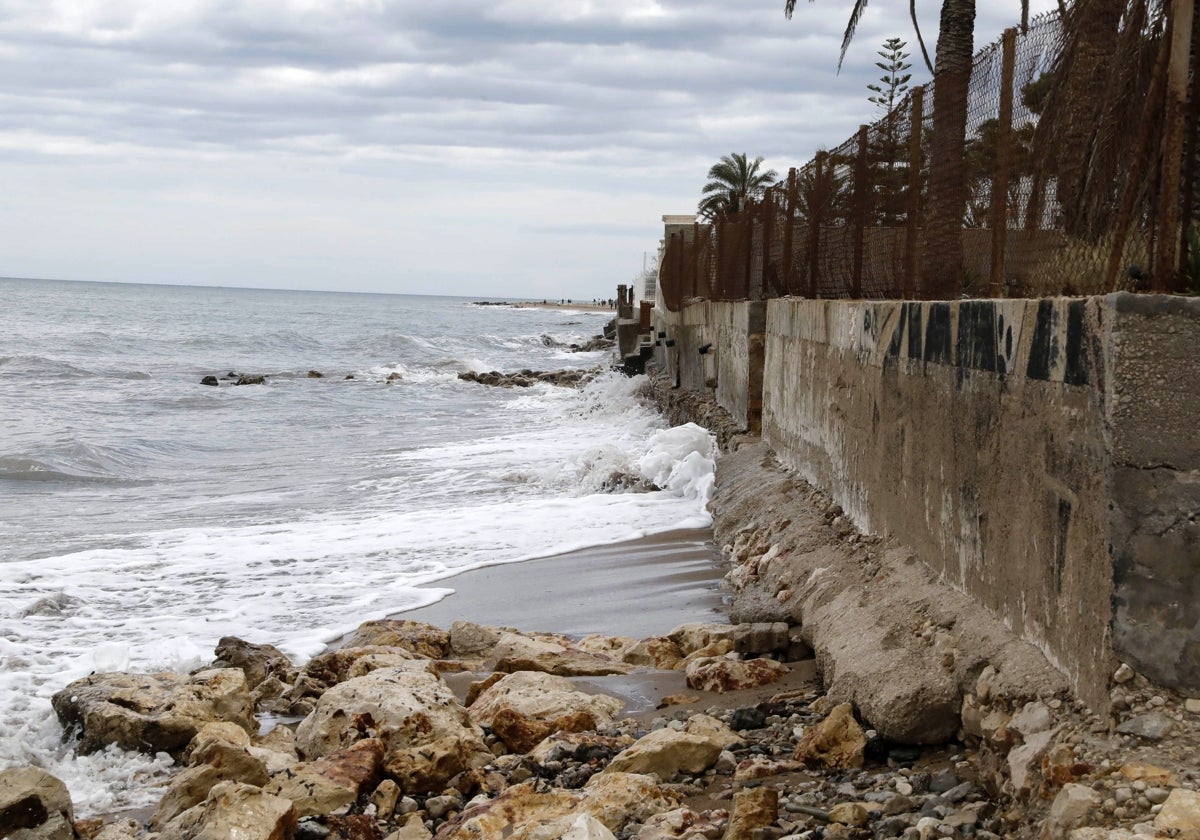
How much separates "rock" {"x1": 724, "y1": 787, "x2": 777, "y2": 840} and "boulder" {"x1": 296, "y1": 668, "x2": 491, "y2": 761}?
149 cm

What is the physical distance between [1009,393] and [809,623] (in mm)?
2094

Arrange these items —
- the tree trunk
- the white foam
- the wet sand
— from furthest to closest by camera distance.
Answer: the wet sand, the white foam, the tree trunk

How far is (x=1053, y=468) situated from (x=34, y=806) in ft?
12.4

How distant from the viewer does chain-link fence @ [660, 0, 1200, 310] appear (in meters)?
3.64

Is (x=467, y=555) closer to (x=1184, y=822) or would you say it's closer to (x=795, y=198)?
(x=795, y=198)

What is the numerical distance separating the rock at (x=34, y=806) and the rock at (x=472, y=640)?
2853mm

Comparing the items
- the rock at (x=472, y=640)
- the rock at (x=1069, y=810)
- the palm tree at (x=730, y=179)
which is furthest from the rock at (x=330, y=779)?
the palm tree at (x=730, y=179)

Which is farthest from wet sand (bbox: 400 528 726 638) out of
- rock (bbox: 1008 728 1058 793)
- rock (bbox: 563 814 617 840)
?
rock (bbox: 1008 728 1058 793)

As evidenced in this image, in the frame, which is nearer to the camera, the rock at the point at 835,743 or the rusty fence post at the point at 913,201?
the rock at the point at 835,743

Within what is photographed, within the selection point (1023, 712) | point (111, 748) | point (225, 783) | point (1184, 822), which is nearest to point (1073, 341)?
point (1023, 712)

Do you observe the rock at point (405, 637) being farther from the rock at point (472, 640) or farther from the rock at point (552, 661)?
the rock at point (552, 661)

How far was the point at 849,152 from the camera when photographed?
8.38m

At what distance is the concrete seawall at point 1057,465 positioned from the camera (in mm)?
3252

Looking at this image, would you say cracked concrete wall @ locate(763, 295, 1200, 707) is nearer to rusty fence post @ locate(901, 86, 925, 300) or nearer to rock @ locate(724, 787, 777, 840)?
rusty fence post @ locate(901, 86, 925, 300)
